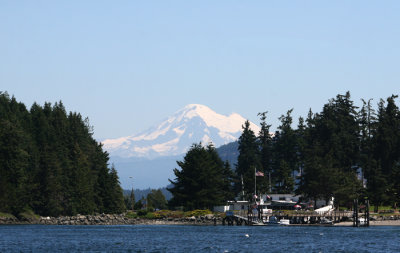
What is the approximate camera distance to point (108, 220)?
176m

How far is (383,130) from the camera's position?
185 metres

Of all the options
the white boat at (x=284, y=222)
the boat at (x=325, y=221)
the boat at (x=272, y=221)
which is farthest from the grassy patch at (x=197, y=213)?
the boat at (x=325, y=221)

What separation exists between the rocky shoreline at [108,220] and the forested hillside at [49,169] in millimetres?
2873

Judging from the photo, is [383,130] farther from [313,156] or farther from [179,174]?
[179,174]

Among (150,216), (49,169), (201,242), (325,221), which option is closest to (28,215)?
(49,169)

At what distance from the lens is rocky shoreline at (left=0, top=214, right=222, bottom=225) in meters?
163

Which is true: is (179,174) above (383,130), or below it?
below

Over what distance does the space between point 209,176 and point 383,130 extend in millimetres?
43565

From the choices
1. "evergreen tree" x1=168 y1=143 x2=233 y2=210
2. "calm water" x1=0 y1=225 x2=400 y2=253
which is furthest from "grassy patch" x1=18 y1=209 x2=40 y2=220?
"evergreen tree" x1=168 y1=143 x2=233 y2=210

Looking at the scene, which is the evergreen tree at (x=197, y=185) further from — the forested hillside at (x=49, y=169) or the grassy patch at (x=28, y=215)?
the grassy patch at (x=28, y=215)

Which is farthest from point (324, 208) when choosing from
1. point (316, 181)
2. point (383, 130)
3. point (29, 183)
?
point (29, 183)

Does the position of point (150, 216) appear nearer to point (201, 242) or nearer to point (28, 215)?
point (28, 215)

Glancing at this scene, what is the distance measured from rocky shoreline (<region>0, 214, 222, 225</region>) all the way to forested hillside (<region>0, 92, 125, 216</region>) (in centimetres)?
287

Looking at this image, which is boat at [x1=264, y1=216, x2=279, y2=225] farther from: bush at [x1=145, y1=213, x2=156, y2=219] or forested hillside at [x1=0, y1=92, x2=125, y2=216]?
forested hillside at [x1=0, y1=92, x2=125, y2=216]
